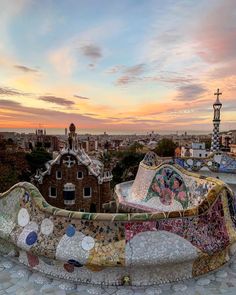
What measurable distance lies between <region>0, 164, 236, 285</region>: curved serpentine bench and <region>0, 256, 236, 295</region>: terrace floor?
108 mm

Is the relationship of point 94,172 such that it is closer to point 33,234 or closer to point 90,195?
point 90,195

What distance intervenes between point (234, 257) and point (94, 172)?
916 centimetres

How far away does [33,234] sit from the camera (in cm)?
445

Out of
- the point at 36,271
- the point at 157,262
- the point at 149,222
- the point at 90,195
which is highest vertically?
the point at 149,222

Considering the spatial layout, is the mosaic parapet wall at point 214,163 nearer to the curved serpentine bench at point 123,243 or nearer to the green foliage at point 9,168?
the curved serpentine bench at point 123,243

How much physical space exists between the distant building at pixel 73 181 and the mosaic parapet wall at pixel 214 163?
13.0 feet

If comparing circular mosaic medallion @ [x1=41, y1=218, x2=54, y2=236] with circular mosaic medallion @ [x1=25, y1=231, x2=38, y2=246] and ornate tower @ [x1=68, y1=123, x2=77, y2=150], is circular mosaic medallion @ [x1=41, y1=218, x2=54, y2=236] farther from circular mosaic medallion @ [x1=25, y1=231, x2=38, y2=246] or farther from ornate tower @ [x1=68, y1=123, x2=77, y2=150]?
ornate tower @ [x1=68, y1=123, x2=77, y2=150]

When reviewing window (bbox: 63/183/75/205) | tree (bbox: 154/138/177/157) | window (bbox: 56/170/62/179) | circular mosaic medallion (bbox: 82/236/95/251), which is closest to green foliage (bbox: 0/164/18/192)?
window (bbox: 56/170/62/179)

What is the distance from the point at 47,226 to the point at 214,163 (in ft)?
32.2

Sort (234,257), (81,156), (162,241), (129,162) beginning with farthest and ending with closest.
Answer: (129,162) < (81,156) < (234,257) < (162,241)

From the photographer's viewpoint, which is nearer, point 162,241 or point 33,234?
point 162,241

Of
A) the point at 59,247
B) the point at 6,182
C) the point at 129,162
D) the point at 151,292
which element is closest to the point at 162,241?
the point at 151,292

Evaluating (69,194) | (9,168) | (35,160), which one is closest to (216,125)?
(69,194)

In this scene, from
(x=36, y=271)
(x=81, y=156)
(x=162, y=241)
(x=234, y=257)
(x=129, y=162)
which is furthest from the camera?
(x=129, y=162)
